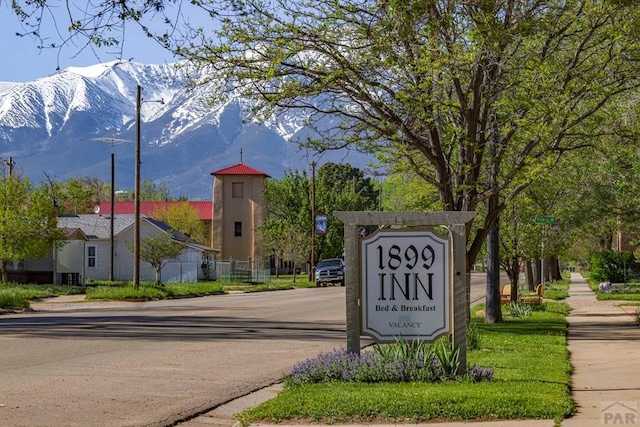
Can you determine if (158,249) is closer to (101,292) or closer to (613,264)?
(101,292)

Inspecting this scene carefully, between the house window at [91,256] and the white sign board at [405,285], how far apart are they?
55.7 metres

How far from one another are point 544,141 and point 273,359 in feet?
24.8

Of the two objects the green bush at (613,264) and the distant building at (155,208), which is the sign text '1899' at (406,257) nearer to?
the green bush at (613,264)

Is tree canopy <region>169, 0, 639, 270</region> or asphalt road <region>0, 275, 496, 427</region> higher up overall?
tree canopy <region>169, 0, 639, 270</region>

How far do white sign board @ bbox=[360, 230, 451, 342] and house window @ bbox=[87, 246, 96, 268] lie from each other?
55.7m

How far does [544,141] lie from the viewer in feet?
67.8

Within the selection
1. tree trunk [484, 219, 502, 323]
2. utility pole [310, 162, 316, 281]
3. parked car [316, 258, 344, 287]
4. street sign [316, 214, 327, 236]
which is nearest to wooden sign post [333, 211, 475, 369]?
tree trunk [484, 219, 502, 323]

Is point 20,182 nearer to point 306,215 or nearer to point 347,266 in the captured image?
point 306,215

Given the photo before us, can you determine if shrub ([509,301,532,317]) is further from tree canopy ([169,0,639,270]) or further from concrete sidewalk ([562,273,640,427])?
tree canopy ([169,0,639,270])

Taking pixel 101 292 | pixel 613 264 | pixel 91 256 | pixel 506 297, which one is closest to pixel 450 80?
pixel 506 297

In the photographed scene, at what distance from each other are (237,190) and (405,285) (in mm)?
74654

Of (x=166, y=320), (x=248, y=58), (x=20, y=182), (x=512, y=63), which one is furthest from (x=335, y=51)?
(x=20, y=182)

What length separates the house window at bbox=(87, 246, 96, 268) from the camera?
6619 centimetres

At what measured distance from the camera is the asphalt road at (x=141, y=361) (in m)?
11.1
